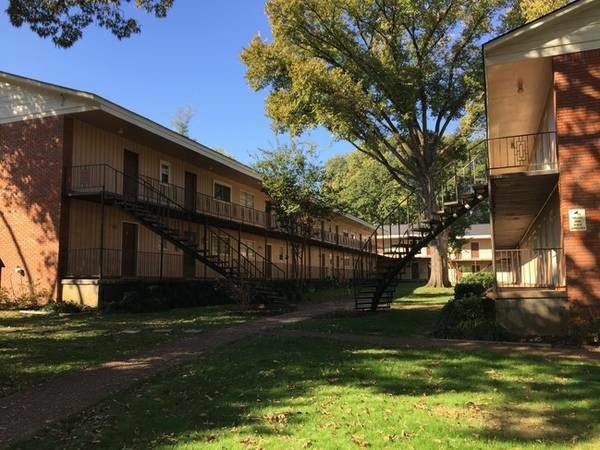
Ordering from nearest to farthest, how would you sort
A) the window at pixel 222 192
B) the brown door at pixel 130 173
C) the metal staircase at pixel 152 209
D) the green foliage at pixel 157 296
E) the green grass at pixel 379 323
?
the green grass at pixel 379 323
the green foliage at pixel 157 296
the metal staircase at pixel 152 209
the brown door at pixel 130 173
the window at pixel 222 192

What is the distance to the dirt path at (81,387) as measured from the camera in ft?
20.7

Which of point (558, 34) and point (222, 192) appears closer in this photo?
point (558, 34)

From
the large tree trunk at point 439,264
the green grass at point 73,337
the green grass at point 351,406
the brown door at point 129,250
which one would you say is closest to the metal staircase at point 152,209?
the brown door at point 129,250

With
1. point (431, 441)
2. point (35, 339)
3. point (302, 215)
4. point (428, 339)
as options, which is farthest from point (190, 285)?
point (431, 441)

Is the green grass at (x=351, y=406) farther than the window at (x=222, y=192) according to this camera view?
No

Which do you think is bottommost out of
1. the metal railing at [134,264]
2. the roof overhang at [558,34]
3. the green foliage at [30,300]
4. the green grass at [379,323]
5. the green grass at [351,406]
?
the green grass at [351,406]

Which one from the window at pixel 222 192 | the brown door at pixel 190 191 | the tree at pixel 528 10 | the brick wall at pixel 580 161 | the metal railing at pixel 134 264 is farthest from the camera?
the window at pixel 222 192

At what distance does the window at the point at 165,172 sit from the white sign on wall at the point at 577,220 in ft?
59.4

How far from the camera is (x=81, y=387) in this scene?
7.82m

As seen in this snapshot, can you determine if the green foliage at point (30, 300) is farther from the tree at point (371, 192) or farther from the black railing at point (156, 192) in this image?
the tree at point (371, 192)

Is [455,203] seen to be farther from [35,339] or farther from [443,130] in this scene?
[443,130]

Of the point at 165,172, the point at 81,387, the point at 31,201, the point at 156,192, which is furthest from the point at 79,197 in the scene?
the point at 81,387

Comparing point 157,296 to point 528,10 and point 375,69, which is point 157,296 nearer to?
point 375,69

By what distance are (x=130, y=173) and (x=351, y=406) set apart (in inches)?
749
